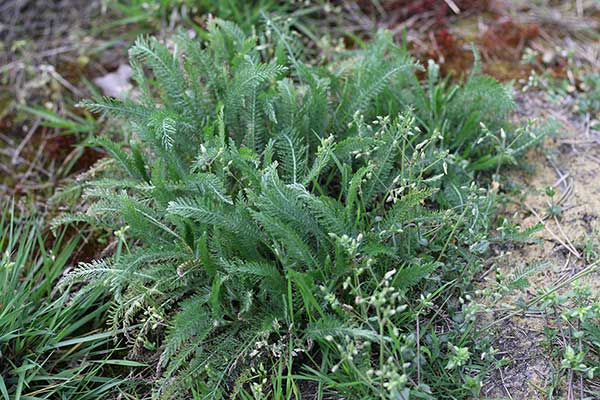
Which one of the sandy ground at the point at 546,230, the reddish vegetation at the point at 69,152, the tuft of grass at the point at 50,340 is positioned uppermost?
the reddish vegetation at the point at 69,152

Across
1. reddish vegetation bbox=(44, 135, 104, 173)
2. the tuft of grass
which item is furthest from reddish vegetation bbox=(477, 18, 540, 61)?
the tuft of grass

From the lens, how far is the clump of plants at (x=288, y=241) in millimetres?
2203

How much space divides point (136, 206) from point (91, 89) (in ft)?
4.27

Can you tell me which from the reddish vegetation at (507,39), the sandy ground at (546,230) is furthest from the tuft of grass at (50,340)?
the reddish vegetation at (507,39)

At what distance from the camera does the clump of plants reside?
2.20 meters

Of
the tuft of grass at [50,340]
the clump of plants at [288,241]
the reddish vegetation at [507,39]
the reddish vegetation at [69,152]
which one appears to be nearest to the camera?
the clump of plants at [288,241]

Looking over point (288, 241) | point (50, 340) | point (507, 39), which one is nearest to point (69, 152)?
point (50, 340)

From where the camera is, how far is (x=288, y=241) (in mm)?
2230

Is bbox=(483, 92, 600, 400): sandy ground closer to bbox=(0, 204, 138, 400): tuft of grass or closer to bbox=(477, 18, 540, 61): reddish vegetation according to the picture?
bbox=(477, 18, 540, 61): reddish vegetation

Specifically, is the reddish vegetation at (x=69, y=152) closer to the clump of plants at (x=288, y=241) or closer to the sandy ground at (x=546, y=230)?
the clump of plants at (x=288, y=241)

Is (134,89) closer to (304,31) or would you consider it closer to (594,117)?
(304,31)

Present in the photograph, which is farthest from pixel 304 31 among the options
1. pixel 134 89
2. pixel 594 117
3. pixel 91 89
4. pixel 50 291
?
pixel 50 291

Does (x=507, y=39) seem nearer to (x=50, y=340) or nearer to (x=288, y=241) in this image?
(x=288, y=241)

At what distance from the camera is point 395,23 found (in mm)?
3799
